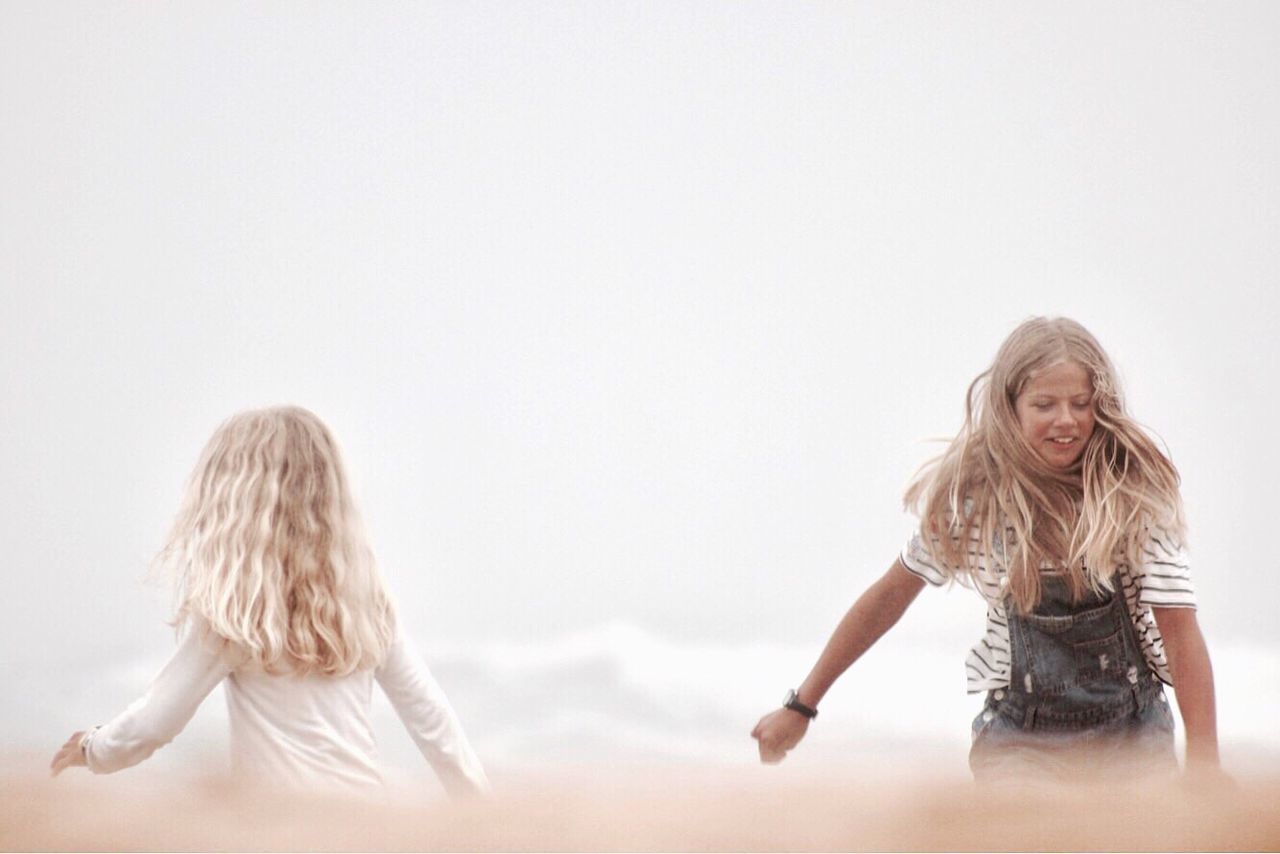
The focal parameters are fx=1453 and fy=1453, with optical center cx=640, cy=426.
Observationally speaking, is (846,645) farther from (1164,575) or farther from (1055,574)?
(1164,575)

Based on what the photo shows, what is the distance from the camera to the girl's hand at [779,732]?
1700mm

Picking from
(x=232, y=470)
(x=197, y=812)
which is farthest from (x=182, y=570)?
(x=197, y=812)

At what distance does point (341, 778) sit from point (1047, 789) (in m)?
1.40

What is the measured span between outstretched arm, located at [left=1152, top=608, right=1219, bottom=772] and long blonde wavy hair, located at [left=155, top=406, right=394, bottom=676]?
0.91 metres

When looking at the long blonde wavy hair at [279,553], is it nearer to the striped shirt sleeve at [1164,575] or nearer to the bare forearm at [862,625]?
the bare forearm at [862,625]

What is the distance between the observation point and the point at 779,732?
170 centimetres

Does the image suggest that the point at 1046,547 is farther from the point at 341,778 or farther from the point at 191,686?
the point at 191,686

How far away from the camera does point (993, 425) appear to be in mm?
1789

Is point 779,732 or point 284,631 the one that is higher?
point 284,631

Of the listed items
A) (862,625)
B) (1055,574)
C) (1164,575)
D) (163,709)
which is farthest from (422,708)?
(1164,575)

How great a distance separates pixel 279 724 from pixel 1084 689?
94 centimetres

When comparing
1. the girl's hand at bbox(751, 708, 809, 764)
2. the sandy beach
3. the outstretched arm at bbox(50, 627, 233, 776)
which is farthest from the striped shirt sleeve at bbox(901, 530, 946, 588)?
the sandy beach

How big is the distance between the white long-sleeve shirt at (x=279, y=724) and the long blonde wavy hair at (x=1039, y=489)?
655 millimetres

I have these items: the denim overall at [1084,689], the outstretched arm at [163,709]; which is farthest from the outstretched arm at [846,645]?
the outstretched arm at [163,709]
